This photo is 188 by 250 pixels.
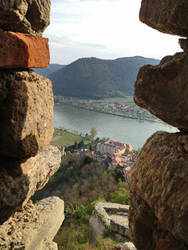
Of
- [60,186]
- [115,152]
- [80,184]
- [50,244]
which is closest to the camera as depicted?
[50,244]

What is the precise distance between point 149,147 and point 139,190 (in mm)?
376

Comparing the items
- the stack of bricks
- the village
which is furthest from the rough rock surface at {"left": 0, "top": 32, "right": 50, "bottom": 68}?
the village

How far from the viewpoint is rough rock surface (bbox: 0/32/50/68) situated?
182 centimetres

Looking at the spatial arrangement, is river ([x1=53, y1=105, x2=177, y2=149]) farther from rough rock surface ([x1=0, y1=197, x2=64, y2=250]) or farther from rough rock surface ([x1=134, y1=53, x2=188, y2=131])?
rough rock surface ([x1=134, y1=53, x2=188, y2=131])

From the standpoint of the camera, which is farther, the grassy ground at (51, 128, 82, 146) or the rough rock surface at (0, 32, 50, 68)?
the grassy ground at (51, 128, 82, 146)

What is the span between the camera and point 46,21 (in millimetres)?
2240

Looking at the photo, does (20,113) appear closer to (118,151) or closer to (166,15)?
(166,15)

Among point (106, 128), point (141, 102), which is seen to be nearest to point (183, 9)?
point (141, 102)

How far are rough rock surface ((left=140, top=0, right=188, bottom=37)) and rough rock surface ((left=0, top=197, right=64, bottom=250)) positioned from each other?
78.6 inches

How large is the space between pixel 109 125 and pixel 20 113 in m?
54.6

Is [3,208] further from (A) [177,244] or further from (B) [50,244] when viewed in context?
(A) [177,244]

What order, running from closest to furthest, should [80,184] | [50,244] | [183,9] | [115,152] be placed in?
1. [183,9]
2. [50,244]
3. [80,184]
4. [115,152]

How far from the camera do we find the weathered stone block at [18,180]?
1857mm

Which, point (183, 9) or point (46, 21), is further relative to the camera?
point (46, 21)
